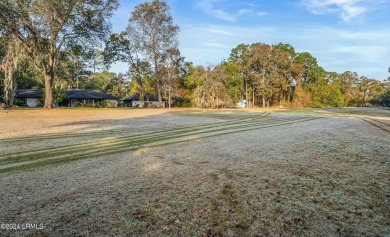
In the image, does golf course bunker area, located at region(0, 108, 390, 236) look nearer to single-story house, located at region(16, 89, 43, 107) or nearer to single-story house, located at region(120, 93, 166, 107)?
single-story house, located at region(120, 93, 166, 107)

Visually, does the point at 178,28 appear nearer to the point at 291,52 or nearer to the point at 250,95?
the point at 250,95

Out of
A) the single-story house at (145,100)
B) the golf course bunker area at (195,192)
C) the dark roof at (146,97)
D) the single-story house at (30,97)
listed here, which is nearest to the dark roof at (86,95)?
the dark roof at (146,97)

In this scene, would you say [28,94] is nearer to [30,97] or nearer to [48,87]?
[30,97]

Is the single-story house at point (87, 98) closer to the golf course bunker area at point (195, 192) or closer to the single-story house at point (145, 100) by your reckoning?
the single-story house at point (145, 100)

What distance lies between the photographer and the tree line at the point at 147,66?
85.6ft

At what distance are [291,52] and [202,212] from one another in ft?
249

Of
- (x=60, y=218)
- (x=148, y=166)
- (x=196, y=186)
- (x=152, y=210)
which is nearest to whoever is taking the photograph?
(x=60, y=218)

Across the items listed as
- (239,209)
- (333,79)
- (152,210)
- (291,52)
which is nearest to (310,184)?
(239,209)

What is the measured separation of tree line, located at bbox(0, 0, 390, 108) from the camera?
26.1m

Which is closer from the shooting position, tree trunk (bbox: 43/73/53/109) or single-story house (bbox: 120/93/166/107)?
tree trunk (bbox: 43/73/53/109)

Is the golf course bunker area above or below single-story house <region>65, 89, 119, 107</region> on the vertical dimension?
below

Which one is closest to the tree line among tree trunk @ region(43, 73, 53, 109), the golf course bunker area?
tree trunk @ region(43, 73, 53, 109)

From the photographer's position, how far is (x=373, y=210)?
336 centimetres

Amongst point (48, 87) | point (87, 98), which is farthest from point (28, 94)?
point (48, 87)
